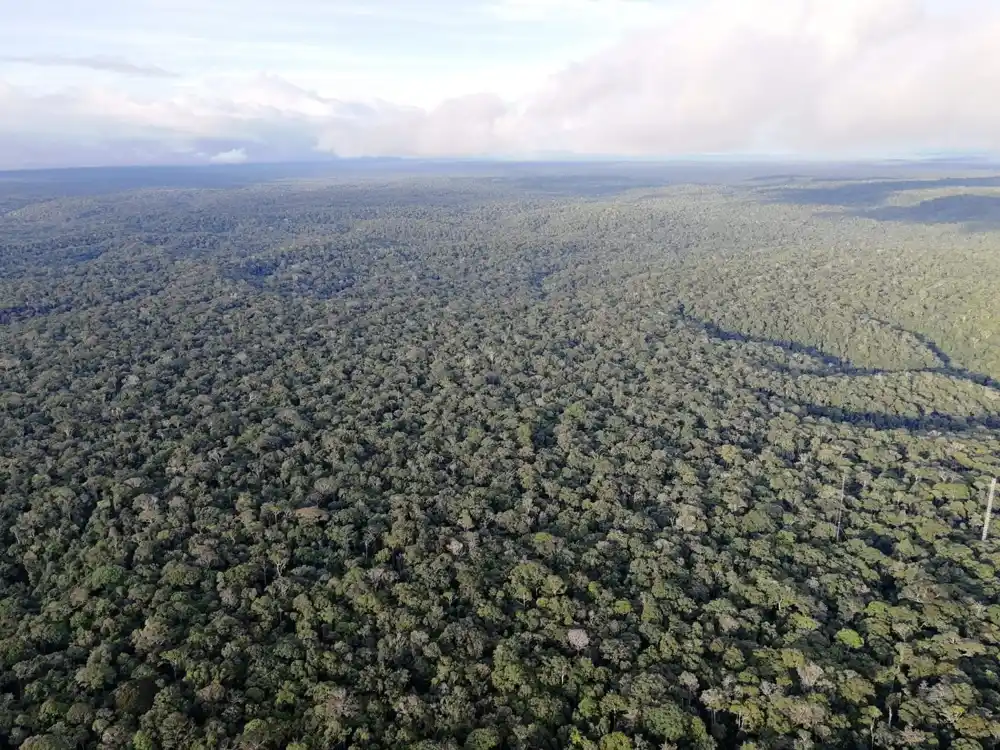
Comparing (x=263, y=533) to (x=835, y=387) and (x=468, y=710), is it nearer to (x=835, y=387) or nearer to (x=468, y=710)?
(x=468, y=710)

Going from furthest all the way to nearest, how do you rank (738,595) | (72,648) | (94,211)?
(94,211) < (738,595) < (72,648)

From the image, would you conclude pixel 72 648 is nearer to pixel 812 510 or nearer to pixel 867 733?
pixel 867 733

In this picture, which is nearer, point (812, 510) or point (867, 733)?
point (867, 733)

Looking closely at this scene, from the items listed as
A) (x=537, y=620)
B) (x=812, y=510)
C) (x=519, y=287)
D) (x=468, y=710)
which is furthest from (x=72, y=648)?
(x=519, y=287)

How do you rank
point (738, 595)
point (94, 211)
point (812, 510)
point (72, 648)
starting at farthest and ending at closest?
point (94, 211), point (812, 510), point (738, 595), point (72, 648)

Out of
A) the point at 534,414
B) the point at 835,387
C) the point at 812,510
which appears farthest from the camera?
the point at 835,387

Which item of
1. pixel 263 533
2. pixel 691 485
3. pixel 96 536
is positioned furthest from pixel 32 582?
pixel 691 485
